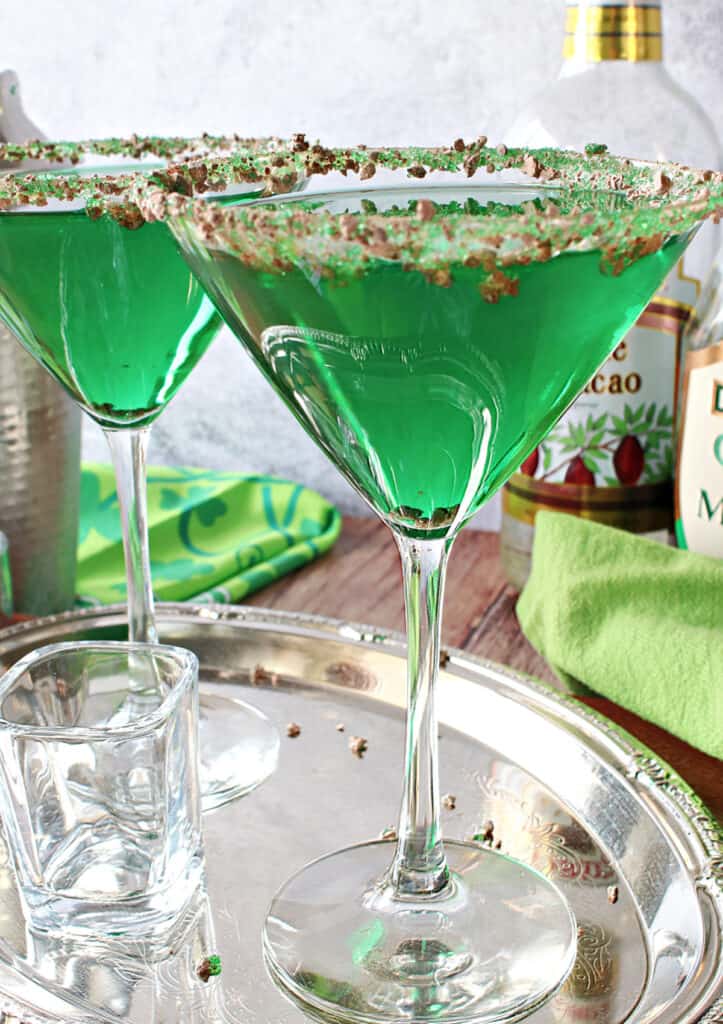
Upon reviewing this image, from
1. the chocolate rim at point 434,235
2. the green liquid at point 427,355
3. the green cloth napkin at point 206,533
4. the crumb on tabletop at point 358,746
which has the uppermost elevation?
the chocolate rim at point 434,235

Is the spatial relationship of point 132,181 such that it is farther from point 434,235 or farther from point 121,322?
point 434,235

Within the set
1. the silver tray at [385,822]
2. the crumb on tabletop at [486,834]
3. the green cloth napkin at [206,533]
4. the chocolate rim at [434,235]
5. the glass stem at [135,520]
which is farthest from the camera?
the green cloth napkin at [206,533]

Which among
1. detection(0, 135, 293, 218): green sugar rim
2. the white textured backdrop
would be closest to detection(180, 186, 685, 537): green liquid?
detection(0, 135, 293, 218): green sugar rim

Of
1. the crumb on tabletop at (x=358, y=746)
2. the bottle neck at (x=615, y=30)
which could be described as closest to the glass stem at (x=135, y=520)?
the crumb on tabletop at (x=358, y=746)

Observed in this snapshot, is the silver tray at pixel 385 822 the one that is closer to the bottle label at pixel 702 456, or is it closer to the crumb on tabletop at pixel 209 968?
the crumb on tabletop at pixel 209 968

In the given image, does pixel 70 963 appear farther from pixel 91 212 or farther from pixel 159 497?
pixel 159 497

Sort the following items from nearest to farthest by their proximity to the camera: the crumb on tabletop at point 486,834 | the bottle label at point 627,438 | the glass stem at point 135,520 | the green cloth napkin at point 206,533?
1. the crumb on tabletop at point 486,834
2. the glass stem at point 135,520
3. the bottle label at point 627,438
4. the green cloth napkin at point 206,533

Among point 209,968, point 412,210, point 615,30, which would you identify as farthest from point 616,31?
point 209,968

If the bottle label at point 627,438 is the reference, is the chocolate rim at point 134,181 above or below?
above
